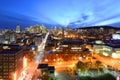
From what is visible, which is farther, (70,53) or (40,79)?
(70,53)

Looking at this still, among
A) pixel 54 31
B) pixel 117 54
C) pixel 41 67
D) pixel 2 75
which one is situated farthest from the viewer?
pixel 54 31

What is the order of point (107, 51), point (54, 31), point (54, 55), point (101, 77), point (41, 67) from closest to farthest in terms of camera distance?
point (101, 77)
point (41, 67)
point (54, 55)
point (107, 51)
point (54, 31)

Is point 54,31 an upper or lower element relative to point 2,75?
upper

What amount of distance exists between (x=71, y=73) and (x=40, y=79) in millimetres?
1999

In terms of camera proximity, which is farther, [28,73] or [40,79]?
[28,73]

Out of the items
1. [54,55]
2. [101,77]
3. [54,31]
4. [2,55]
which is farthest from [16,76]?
[54,31]

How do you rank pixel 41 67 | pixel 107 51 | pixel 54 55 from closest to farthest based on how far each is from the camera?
1. pixel 41 67
2. pixel 54 55
3. pixel 107 51

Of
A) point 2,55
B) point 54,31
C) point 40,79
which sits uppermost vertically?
point 54,31

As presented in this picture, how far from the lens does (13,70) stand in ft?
41.2

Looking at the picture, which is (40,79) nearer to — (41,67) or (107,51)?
(41,67)

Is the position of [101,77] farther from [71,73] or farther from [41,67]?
[41,67]

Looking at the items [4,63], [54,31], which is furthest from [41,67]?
[54,31]

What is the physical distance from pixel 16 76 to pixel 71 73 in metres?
2.71

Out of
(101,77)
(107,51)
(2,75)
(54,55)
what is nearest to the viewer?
(101,77)
